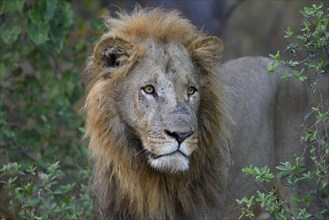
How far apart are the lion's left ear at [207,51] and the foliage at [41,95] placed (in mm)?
1443

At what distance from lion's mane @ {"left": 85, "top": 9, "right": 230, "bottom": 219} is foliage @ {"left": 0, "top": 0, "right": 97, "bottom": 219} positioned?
1166mm

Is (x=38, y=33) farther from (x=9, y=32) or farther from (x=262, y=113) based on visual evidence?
(x=262, y=113)

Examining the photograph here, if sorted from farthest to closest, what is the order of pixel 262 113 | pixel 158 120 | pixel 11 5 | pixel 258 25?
1. pixel 258 25
2. pixel 11 5
3. pixel 262 113
4. pixel 158 120

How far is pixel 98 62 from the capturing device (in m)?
5.62

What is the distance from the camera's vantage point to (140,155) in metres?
5.46

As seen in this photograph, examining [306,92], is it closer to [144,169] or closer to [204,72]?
[204,72]

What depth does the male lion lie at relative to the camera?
5316mm

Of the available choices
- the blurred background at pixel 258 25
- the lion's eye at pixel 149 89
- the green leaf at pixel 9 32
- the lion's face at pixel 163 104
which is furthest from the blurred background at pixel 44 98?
the blurred background at pixel 258 25

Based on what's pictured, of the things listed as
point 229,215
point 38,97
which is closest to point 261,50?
point 38,97

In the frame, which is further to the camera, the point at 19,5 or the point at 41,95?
the point at 41,95

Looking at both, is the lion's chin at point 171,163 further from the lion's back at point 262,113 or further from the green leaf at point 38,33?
the green leaf at point 38,33

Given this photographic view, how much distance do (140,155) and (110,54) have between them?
2.03 ft

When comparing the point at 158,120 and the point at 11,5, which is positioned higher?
the point at 11,5

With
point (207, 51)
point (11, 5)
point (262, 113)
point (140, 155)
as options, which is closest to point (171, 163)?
point (140, 155)
